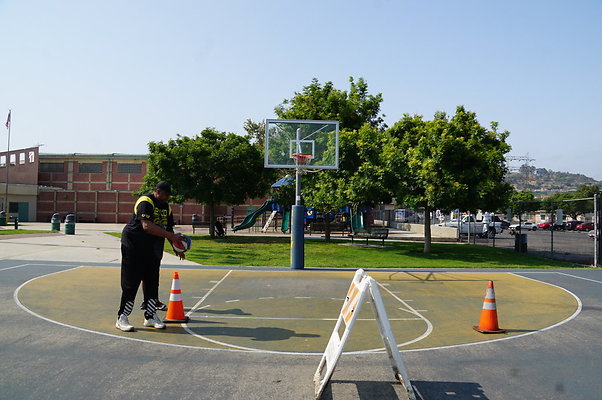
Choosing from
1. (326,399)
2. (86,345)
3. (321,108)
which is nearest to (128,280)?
(86,345)

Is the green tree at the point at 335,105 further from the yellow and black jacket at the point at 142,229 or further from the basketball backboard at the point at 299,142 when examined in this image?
the yellow and black jacket at the point at 142,229

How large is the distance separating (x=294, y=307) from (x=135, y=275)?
3297 mm

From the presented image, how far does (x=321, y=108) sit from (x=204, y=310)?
2192cm

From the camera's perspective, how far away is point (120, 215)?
5050 cm

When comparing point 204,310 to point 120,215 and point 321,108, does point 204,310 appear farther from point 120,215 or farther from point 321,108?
point 120,215

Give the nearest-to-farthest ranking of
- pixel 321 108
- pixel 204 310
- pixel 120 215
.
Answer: pixel 204 310 < pixel 321 108 < pixel 120 215

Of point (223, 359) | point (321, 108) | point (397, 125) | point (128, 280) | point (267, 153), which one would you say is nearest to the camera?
point (223, 359)

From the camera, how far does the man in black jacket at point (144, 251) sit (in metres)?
7.01

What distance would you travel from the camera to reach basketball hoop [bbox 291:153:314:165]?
646 inches

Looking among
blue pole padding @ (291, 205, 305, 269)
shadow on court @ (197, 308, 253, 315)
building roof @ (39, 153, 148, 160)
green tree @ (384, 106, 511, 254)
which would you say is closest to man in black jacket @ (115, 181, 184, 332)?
shadow on court @ (197, 308, 253, 315)

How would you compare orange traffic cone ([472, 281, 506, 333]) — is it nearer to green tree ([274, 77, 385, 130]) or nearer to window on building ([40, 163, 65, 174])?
green tree ([274, 77, 385, 130])

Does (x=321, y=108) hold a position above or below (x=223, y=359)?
above

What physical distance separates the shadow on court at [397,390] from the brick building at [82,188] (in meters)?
44.7

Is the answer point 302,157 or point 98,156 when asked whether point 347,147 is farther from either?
point 98,156
